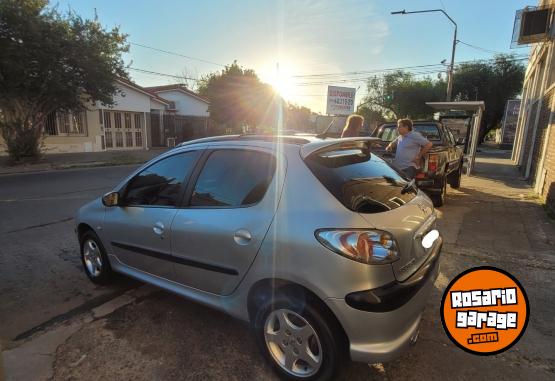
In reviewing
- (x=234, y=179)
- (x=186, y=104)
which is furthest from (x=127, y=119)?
(x=234, y=179)

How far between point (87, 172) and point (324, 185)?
1312cm

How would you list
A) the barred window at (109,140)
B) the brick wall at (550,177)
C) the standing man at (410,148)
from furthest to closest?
the barred window at (109,140)
the brick wall at (550,177)
the standing man at (410,148)

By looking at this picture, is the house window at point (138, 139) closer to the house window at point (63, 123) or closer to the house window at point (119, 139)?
the house window at point (119, 139)

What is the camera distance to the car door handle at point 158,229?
114 inches

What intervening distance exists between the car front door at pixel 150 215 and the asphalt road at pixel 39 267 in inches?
26.5

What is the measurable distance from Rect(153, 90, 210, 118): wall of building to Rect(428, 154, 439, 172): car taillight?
77.4 feet

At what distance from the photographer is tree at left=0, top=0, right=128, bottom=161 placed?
475 inches

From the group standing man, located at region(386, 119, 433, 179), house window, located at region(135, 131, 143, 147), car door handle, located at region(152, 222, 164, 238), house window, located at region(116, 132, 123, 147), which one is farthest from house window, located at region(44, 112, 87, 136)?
car door handle, located at region(152, 222, 164, 238)

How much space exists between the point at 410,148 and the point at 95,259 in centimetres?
509

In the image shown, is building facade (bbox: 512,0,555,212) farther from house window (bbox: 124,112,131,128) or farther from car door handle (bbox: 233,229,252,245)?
house window (bbox: 124,112,131,128)

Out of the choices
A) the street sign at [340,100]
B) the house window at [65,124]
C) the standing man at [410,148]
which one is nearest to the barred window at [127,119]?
the house window at [65,124]

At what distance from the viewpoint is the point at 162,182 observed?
124 inches

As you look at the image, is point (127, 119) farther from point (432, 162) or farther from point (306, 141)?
point (306, 141)

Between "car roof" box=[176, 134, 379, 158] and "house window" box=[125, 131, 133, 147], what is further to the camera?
"house window" box=[125, 131, 133, 147]
